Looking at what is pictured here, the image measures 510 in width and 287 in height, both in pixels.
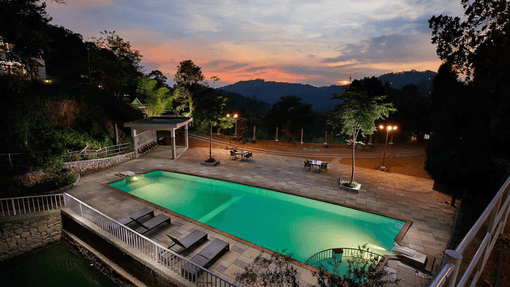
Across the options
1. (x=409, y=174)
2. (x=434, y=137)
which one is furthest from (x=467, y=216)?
(x=409, y=174)

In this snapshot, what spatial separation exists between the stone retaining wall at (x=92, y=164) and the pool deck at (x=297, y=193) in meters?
0.57

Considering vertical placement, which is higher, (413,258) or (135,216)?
(135,216)

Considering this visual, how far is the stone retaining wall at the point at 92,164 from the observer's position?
1409cm

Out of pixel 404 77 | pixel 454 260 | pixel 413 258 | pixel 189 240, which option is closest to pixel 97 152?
pixel 189 240

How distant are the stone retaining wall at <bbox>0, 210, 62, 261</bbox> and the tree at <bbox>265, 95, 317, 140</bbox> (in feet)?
86.4

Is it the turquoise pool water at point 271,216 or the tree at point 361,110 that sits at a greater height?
the tree at point 361,110

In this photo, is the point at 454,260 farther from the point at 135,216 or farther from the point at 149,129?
the point at 149,129

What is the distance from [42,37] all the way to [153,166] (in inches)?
369

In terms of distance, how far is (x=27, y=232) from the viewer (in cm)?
948

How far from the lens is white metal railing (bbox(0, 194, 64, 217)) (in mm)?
9137

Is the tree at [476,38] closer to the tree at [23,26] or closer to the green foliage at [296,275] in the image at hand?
the green foliage at [296,275]

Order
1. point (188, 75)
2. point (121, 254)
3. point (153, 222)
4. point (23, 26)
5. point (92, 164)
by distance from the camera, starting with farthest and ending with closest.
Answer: point (188, 75) < point (92, 164) < point (23, 26) < point (153, 222) < point (121, 254)

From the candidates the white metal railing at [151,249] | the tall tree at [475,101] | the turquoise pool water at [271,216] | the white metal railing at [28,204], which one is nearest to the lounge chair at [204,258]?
the white metal railing at [151,249]

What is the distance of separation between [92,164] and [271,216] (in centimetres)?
1249
